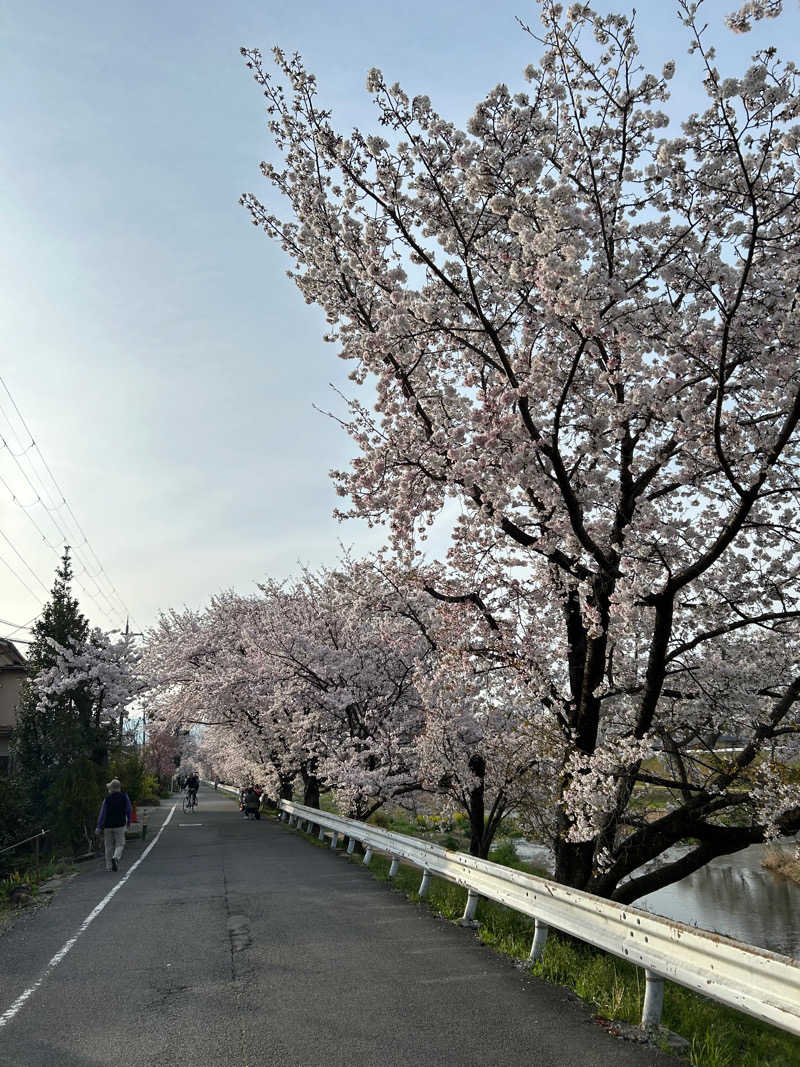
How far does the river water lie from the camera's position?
1708 cm

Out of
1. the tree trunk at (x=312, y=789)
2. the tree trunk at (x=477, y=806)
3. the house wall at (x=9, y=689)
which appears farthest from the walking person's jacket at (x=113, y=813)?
the house wall at (x=9, y=689)

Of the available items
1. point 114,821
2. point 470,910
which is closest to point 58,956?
point 470,910

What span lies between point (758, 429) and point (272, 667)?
17239mm

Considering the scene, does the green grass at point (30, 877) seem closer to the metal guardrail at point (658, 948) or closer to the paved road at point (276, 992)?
the paved road at point (276, 992)

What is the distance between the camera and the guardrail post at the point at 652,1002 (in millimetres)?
5410

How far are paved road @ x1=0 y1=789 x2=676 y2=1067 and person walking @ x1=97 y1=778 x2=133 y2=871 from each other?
471 centimetres

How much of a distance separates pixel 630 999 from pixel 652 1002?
19.7 inches

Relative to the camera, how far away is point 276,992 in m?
6.40

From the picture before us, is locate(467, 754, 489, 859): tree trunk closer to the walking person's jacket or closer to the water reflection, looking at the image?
the water reflection

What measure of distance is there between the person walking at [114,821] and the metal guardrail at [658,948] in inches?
391

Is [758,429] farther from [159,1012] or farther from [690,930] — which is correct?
[159,1012]

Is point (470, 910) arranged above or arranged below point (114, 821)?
above

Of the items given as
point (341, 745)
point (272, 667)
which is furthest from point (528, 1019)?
point (272, 667)

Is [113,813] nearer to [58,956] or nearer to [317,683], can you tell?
[317,683]
